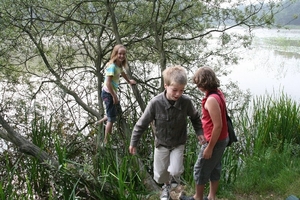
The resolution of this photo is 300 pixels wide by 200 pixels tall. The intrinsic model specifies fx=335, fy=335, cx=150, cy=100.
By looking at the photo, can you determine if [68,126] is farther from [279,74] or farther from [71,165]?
[279,74]

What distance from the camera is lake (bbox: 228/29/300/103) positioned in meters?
9.70

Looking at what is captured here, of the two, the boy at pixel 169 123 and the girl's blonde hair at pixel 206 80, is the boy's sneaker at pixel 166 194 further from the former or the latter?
the girl's blonde hair at pixel 206 80

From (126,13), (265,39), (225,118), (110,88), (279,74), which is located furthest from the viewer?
(265,39)

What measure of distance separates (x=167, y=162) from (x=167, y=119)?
0.40 m

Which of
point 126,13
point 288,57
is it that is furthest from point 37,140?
point 288,57

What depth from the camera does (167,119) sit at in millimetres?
2508

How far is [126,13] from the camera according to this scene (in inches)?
219

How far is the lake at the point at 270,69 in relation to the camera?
970 centimetres

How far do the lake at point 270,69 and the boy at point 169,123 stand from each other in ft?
20.0

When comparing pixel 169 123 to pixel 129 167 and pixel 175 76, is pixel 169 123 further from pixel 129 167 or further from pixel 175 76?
pixel 129 167

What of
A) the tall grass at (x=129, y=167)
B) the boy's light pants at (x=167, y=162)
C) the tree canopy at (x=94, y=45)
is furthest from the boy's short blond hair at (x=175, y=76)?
the tree canopy at (x=94, y=45)

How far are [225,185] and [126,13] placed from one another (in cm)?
344

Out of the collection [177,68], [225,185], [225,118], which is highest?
[177,68]

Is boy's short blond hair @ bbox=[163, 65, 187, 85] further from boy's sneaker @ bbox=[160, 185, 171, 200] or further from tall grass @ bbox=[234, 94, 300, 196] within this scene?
tall grass @ bbox=[234, 94, 300, 196]
